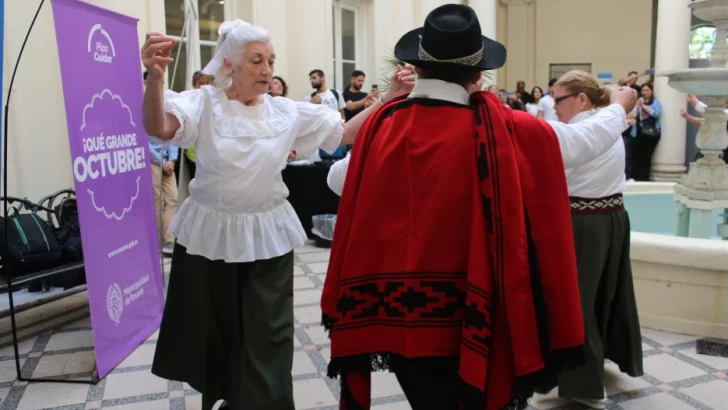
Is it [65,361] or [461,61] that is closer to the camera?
[461,61]

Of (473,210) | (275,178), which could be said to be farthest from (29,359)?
(473,210)

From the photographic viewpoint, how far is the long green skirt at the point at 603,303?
9.25ft

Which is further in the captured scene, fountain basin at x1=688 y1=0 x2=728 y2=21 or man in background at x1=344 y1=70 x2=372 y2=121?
man in background at x1=344 y1=70 x2=372 y2=121

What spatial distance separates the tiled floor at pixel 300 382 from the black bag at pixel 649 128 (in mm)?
6653

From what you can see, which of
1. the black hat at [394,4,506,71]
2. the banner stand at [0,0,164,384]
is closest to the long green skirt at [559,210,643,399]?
the black hat at [394,4,506,71]

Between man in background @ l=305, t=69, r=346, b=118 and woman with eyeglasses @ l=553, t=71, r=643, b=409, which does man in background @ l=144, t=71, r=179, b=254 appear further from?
woman with eyeglasses @ l=553, t=71, r=643, b=409

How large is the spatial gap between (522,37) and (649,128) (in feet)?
19.2

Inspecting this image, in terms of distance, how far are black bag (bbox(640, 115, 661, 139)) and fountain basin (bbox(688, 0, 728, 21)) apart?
5.78 metres

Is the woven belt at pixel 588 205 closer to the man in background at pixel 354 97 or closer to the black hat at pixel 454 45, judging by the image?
the black hat at pixel 454 45

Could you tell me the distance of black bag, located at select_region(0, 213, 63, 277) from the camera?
3.73 m

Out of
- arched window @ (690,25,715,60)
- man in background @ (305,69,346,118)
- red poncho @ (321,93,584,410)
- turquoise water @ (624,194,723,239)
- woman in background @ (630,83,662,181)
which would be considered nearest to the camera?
red poncho @ (321,93,584,410)

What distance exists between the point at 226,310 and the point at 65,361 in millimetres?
1416

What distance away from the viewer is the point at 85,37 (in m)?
3.14

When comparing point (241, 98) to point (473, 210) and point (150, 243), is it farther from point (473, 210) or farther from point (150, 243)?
point (150, 243)
